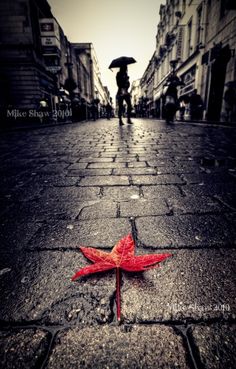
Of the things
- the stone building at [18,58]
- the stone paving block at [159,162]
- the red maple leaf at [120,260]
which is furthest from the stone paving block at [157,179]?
the stone building at [18,58]

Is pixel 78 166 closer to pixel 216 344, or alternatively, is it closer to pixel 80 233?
pixel 80 233

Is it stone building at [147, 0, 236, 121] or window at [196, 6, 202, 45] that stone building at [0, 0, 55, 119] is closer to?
stone building at [147, 0, 236, 121]

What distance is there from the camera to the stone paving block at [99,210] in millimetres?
1558

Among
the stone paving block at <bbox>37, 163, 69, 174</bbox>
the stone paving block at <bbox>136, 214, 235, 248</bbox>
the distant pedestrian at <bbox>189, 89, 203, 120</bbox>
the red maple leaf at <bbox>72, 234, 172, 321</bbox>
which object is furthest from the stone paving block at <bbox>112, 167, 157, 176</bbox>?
the distant pedestrian at <bbox>189, 89, 203, 120</bbox>

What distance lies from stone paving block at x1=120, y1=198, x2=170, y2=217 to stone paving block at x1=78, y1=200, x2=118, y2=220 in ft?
0.22

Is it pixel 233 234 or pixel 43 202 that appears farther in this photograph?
pixel 43 202

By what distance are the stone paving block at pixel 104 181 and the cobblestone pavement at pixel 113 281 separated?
0.13 meters

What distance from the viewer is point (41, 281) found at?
949 millimetres

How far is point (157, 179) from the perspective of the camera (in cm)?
237

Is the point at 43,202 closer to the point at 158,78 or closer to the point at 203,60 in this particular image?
the point at 203,60

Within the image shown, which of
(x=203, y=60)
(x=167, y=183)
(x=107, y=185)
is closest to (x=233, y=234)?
(x=167, y=183)

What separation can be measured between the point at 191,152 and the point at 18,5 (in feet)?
69.4

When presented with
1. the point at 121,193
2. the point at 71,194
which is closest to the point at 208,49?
the point at 121,193

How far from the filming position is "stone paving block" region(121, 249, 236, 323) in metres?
0.77
